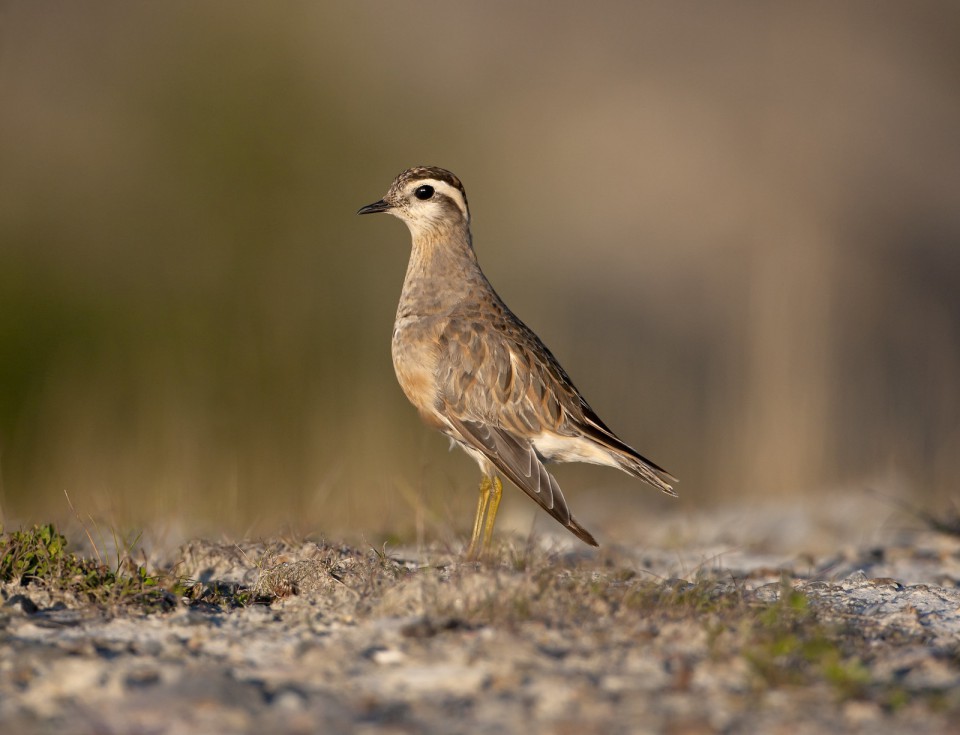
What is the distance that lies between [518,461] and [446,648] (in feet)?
8.39

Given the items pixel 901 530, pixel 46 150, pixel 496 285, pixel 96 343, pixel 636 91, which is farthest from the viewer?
pixel 636 91

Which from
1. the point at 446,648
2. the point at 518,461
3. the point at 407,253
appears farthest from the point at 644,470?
the point at 407,253

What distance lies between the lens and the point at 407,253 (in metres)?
21.7

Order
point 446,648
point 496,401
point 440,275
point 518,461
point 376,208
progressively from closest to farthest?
point 446,648 < point 518,461 < point 496,401 < point 440,275 < point 376,208

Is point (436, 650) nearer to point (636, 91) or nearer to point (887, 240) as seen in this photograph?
point (887, 240)

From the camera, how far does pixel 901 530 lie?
816 centimetres

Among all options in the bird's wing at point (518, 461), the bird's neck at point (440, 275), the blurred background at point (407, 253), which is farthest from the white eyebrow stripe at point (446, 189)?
the blurred background at point (407, 253)

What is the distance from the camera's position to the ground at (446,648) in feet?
12.3

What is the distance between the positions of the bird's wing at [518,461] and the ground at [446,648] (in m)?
0.53

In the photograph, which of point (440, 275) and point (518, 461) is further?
point (440, 275)

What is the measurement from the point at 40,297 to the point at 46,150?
6.66 meters

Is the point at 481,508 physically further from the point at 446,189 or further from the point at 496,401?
the point at 446,189

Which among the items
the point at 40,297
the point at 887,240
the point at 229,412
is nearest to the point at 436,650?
the point at 229,412

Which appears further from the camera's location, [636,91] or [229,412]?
[636,91]
